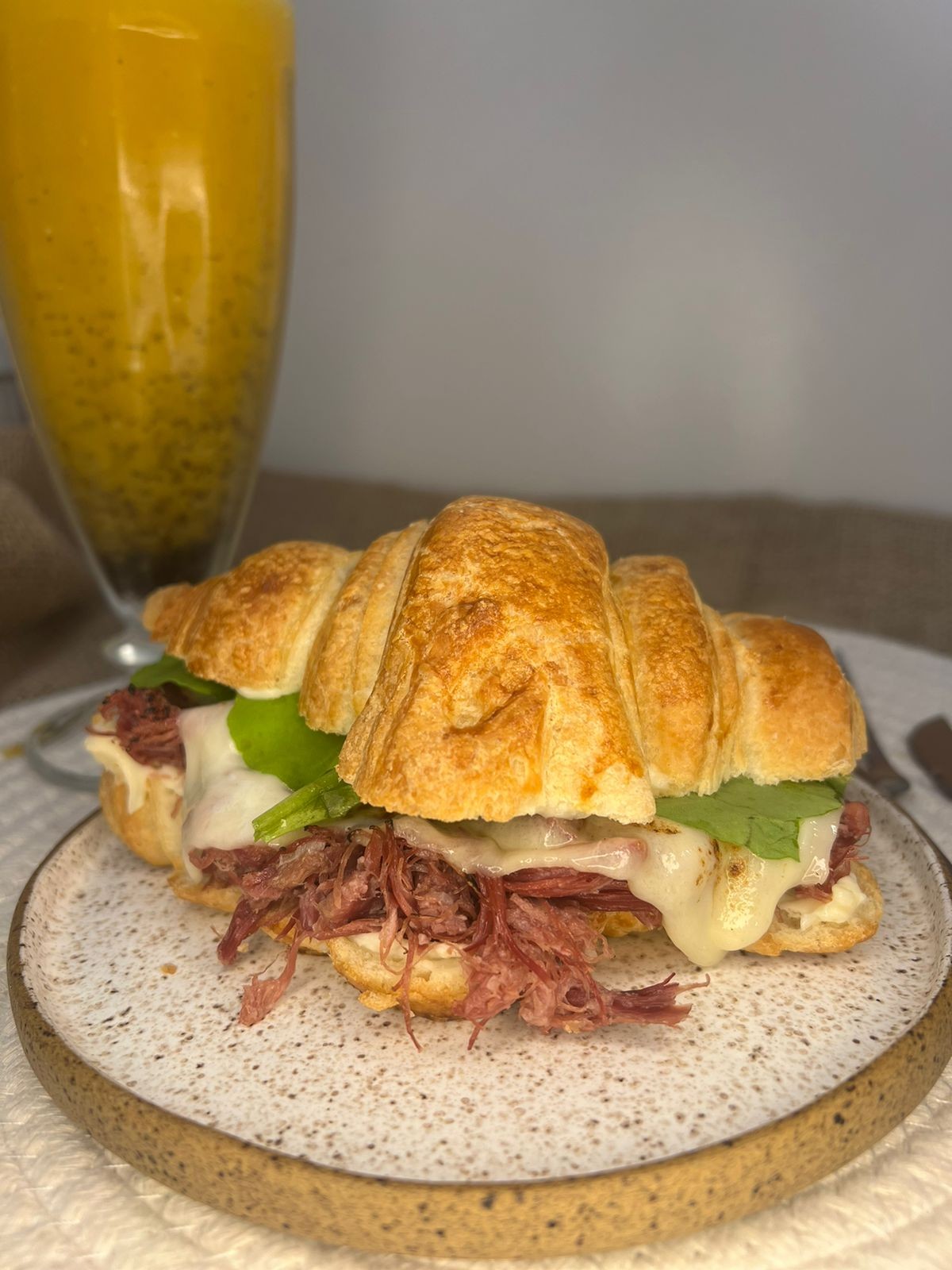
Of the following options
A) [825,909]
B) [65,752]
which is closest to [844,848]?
[825,909]

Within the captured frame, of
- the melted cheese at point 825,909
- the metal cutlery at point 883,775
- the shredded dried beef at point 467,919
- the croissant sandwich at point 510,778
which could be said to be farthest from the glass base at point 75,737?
the metal cutlery at point 883,775

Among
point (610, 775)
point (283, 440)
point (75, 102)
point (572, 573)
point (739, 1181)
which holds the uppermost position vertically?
point (75, 102)

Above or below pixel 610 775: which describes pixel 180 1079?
below

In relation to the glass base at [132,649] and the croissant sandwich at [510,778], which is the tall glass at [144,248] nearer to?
the glass base at [132,649]

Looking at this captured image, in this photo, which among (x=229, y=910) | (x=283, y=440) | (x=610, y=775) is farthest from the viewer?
(x=283, y=440)

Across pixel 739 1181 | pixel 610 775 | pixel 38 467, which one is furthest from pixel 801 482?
pixel 739 1181

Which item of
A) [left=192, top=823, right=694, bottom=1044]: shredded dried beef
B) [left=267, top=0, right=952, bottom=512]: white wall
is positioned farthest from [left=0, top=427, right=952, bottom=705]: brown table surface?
[left=192, top=823, right=694, bottom=1044]: shredded dried beef

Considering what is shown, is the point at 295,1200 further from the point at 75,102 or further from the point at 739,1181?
the point at 75,102

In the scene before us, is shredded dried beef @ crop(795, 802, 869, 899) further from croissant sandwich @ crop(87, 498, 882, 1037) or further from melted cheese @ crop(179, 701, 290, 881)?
melted cheese @ crop(179, 701, 290, 881)
